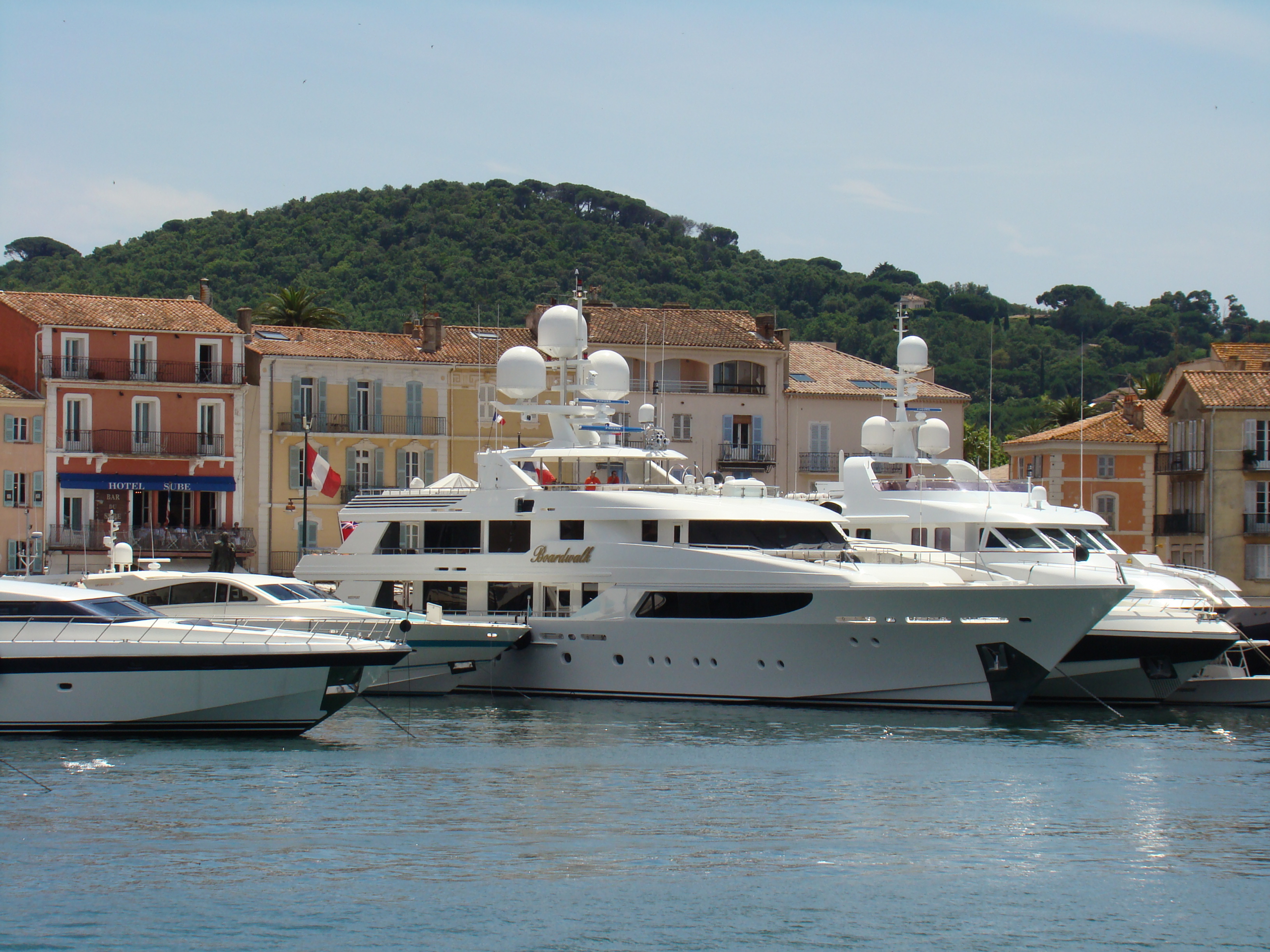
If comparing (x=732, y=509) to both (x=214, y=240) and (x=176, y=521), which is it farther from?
(x=214, y=240)

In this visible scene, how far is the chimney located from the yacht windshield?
94.2 ft

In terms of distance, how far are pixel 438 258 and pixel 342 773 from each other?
226ft

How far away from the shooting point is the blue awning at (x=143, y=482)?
173 feet

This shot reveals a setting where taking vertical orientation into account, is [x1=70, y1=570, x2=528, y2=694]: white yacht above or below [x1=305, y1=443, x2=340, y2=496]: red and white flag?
below

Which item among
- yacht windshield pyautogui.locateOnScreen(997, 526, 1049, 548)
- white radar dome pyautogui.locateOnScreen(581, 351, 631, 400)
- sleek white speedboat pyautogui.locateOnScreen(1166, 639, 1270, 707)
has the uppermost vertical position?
white radar dome pyautogui.locateOnScreen(581, 351, 631, 400)

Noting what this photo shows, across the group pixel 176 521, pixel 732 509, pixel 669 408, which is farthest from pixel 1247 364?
pixel 176 521

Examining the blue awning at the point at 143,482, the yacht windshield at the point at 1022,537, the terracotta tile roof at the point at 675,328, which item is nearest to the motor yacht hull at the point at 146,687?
the yacht windshield at the point at 1022,537

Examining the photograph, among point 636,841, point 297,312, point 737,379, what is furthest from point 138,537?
point 636,841

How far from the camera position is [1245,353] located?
5981cm

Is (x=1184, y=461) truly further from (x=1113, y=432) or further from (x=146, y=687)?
(x=146, y=687)

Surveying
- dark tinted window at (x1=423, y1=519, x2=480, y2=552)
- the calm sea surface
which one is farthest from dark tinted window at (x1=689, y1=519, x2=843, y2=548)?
the calm sea surface

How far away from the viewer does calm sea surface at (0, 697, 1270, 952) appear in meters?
15.7

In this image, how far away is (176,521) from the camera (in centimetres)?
5422

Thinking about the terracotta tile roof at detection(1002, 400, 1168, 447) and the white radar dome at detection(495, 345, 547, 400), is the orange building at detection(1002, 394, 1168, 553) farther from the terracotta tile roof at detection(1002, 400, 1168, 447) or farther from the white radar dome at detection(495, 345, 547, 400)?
the white radar dome at detection(495, 345, 547, 400)
